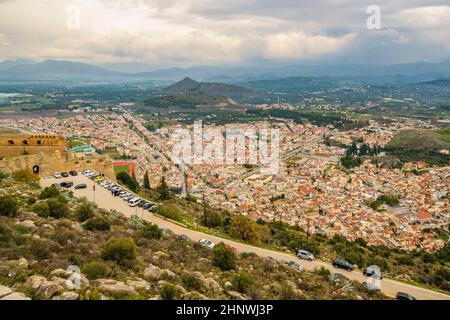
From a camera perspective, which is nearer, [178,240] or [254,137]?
[178,240]

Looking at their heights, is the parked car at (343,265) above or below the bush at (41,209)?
below

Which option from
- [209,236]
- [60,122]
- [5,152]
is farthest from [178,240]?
[60,122]

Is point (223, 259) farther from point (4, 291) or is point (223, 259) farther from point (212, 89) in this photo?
point (212, 89)

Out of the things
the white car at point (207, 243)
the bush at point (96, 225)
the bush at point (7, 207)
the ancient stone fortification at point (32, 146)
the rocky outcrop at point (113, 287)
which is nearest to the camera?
the rocky outcrop at point (113, 287)

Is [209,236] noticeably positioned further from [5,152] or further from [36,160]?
[5,152]

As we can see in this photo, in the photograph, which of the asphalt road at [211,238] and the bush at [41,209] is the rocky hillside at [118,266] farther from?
the asphalt road at [211,238]

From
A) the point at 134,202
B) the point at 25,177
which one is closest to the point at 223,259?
the point at 134,202

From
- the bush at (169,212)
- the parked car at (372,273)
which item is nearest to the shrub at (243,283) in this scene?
the parked car at (372,273)
